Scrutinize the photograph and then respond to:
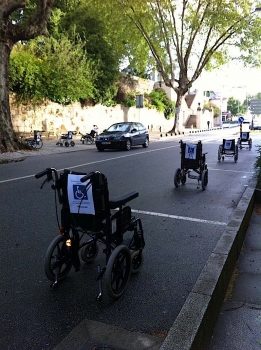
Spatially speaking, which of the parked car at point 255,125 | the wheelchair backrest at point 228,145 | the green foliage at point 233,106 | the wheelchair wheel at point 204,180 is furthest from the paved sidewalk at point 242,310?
the green foliage at point 233,106

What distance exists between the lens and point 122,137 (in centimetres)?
1878

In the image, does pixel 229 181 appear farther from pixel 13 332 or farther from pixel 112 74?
pixel 112 74

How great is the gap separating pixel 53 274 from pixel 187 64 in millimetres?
31658

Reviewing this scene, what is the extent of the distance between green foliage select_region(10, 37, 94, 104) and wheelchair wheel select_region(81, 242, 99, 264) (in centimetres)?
1937

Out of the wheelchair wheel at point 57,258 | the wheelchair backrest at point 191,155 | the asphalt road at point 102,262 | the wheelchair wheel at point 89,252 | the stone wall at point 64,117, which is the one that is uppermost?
the stone wall at point 64,117

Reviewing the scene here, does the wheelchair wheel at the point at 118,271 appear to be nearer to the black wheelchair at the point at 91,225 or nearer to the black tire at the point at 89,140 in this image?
the black wheelchair at the point at 91,225

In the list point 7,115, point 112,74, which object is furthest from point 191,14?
point 7,115

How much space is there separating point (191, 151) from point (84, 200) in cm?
569

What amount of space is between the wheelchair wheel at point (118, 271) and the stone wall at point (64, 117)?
20.6 metres

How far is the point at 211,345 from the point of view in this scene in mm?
2842

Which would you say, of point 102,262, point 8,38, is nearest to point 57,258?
point 102,262

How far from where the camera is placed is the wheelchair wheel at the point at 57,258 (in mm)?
3498

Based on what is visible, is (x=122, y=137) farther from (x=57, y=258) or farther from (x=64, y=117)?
(x=57, y=258)

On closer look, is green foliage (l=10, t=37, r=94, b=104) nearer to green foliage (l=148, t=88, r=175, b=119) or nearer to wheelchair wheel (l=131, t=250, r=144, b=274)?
green foliage (l=148, t=88, r=175, b=119)
